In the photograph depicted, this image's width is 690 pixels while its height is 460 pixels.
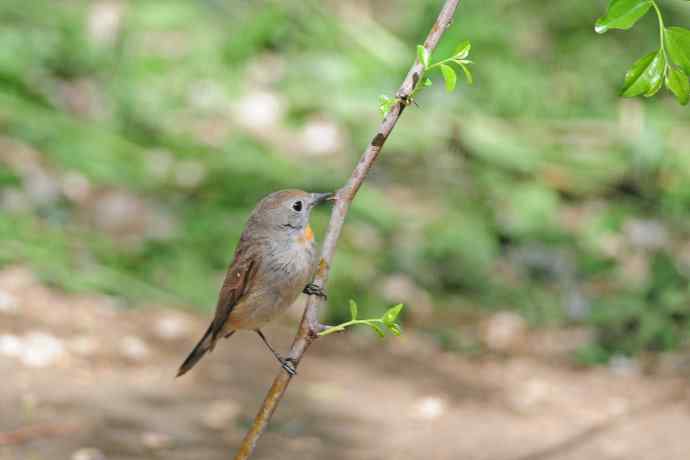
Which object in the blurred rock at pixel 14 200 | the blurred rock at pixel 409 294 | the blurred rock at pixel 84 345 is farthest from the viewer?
the blurred rock at pixel 14 200

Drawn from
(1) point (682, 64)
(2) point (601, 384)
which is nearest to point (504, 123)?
(2) point (601, 384)

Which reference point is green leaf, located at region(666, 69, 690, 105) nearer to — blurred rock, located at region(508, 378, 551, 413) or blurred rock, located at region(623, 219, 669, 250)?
blurred rock, located at region(508, 378, 551, 413)

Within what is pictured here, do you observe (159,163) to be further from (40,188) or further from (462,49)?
(462,49)

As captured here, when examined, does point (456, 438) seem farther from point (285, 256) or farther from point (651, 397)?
point (285, 256)

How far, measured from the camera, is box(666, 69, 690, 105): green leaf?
6.02 ft

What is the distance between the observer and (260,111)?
27.2 feet

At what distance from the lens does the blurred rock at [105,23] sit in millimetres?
6961

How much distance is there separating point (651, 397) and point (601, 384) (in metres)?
0.34

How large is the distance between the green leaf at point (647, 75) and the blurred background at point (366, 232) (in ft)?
8.02

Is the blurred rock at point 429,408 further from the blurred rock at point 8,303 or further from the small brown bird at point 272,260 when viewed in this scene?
the blurred rock at point 8,303

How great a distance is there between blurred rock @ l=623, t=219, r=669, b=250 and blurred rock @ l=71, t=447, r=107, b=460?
3.69 m

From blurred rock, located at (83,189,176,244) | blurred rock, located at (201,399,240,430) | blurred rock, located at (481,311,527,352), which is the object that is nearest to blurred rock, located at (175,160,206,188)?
blurred rock, located at (83,189,176,244)

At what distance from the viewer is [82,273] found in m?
5.74

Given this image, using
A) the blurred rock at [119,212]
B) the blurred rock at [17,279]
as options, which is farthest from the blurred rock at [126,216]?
the blurred rock at [17,279]
